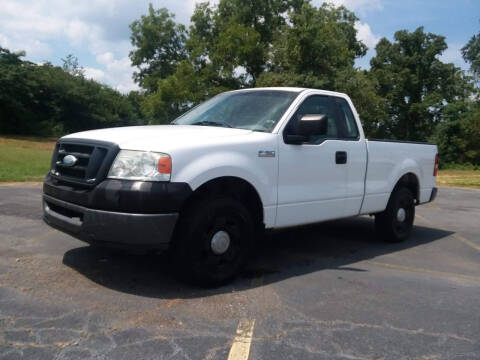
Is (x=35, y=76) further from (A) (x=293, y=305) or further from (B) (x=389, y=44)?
(A) (x=293, y=305)

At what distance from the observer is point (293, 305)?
393 cm

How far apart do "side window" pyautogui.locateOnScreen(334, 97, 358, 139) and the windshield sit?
85cm

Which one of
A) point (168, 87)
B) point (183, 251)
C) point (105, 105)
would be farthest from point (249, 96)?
point (105, 105)

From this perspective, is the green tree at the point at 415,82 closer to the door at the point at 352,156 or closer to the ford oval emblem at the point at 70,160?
the door at the point at 352,156

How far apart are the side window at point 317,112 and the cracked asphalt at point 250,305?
144cm

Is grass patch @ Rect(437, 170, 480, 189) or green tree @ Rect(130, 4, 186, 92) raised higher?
green tree @ Rect(130, 4, 186, 92)

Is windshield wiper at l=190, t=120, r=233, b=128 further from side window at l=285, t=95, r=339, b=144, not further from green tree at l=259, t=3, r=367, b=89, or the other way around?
green tree at l=259, t=3, r=367, b=89

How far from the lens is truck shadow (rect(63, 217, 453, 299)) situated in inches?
167

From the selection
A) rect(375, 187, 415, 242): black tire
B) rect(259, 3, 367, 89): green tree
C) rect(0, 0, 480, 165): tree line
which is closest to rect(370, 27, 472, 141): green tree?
rect(0, 0, 480, 165): tree line

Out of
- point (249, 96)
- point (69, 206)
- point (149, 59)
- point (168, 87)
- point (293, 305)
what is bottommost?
point (293, 305)

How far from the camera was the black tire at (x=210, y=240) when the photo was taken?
13.0 ft

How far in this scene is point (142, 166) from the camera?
381 cm

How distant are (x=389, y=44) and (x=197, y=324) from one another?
1991 inches

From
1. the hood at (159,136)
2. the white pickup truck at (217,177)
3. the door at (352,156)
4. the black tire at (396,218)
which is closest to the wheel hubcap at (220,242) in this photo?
the white pickup truck at (217,177)
